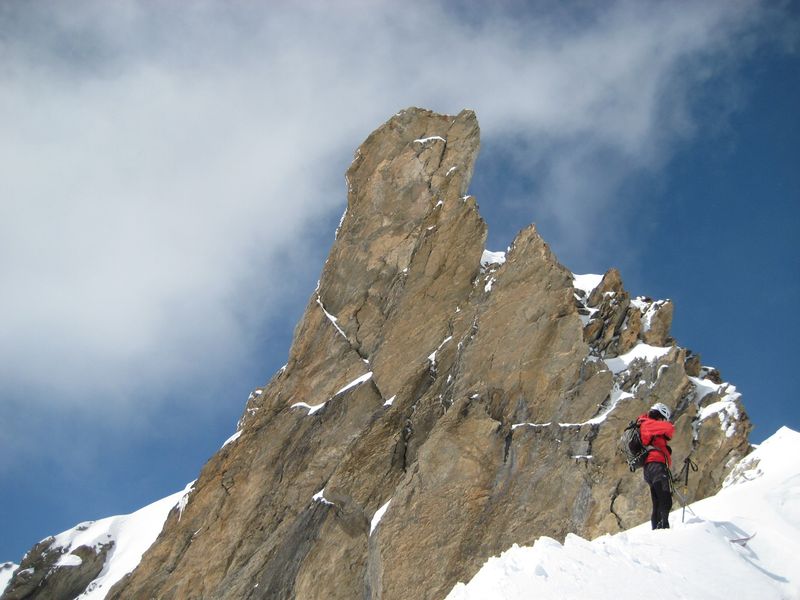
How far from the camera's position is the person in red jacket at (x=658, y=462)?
12352 millimetres

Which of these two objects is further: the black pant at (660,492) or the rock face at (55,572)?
the rock face at (55,572)

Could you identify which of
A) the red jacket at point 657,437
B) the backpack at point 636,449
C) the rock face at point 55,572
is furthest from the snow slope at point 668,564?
the rock face at point 55,572

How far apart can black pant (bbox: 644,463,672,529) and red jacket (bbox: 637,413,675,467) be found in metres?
0.16

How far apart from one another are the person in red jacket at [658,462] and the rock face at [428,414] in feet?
39.6

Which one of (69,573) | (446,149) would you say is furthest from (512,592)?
(69,573)

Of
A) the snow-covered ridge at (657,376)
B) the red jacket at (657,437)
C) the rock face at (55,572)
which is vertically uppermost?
the rock face at (55,572)

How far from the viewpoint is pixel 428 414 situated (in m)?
34.2

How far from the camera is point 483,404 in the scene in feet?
104

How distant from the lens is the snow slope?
374 inches

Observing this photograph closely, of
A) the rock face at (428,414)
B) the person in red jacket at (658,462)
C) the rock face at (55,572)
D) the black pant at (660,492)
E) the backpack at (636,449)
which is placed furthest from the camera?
the rock face at (55,572)

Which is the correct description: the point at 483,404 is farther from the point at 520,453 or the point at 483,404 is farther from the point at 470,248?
the point at 470,248

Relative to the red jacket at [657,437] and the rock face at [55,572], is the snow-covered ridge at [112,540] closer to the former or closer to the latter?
the rock face at [55,572]

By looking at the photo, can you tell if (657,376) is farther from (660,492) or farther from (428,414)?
(660,492)

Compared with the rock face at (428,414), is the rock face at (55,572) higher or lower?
higher
